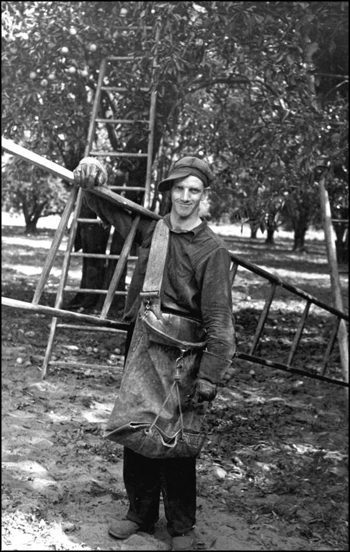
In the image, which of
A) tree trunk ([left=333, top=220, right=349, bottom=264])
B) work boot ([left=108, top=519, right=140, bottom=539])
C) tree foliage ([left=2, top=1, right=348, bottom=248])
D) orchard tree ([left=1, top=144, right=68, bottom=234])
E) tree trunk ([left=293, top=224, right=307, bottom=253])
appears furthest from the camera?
tree trunk ([left=293, top=224, right=307, bottom=253])

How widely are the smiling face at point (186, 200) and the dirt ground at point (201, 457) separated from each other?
86 cm

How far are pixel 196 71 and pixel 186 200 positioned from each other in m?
4.47

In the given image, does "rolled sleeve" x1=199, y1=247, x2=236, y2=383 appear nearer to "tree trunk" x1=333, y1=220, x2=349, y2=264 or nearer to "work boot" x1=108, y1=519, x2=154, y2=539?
"work boot" x1=108, y1=519, x2=154, y2=539

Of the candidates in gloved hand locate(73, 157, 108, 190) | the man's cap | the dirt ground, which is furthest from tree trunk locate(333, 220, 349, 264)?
gloved hand locate(73, 157, 108, 190)

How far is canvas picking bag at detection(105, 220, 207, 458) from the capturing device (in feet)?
10.6

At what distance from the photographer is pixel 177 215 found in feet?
11.0

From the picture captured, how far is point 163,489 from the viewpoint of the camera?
135 inches

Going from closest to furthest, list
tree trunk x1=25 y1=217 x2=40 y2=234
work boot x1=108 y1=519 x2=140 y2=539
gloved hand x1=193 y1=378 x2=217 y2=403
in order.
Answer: gloved hand x1=193 y1=378 x2=217 y2=403 < work boot x1=108 y1=519 x2=140 y2=539 < tree trunk x1=25 y1=217 x2=40 y2=234

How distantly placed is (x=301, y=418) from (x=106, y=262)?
13.6 ft

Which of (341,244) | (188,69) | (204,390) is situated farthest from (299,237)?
(204,390)

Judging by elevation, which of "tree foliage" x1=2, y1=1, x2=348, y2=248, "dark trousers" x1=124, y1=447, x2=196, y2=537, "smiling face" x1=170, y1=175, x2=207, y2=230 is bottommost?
"dark trousers" x1=124, y1=447, x2=196, y2=537

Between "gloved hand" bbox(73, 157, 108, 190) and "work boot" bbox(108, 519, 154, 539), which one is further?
"work boot" bbox(108, 519, 154, 539)

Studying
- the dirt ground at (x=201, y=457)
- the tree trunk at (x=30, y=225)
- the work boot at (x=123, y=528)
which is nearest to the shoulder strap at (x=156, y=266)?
the dirt ground at (x=201, y=457)

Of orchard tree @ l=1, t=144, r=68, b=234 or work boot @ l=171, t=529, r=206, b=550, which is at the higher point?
orchard tree @ l=1, t=144, r=68, b=234
